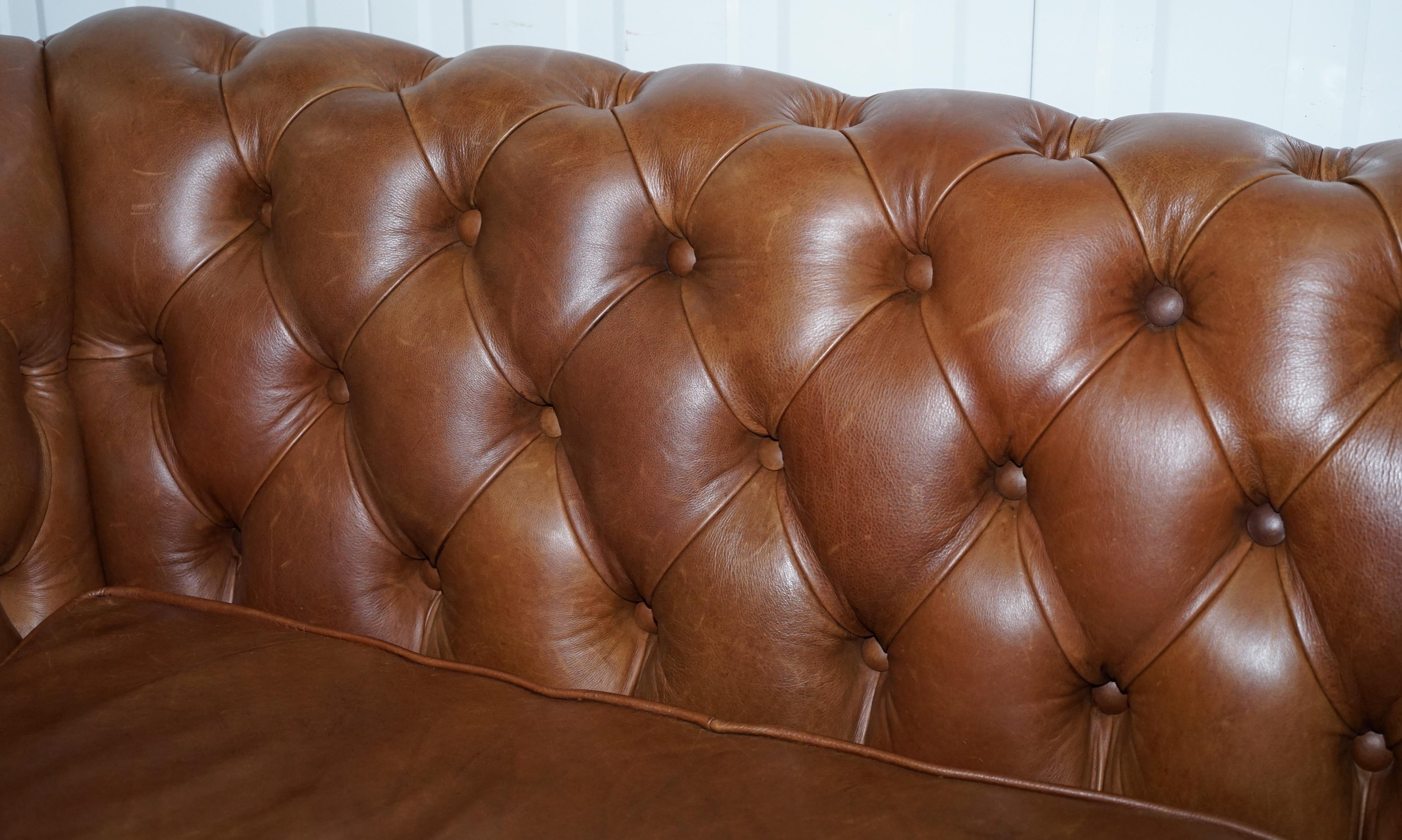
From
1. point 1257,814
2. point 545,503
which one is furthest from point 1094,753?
point 545,503

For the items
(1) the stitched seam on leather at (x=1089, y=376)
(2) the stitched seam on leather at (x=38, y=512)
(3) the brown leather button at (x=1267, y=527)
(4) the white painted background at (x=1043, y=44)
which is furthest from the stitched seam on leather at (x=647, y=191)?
(2) the stitched seam on leather at (x=38, y=512)

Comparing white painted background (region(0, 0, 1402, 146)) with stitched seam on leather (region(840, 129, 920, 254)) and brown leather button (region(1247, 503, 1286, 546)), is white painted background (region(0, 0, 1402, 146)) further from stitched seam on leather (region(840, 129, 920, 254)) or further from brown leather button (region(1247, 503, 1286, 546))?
brown leather button (region(1247, 503, 1286, 546))

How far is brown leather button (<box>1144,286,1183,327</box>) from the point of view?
0.77 m

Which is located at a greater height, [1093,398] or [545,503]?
[1093,398]

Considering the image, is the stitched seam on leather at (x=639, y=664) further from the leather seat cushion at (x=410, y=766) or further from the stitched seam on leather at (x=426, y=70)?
the stitched seam on leather at (x=426, y=70)

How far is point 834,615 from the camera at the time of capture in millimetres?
856

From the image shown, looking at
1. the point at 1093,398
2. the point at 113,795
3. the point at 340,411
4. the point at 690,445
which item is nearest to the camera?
the point at 113,795

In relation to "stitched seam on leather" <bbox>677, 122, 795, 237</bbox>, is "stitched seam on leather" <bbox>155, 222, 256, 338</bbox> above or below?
below

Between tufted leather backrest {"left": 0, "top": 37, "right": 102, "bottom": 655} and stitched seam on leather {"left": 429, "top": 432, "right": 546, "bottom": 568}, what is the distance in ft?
1.40

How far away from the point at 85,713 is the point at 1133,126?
38.9 inches

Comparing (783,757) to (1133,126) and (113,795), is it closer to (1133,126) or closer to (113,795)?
(113,795)

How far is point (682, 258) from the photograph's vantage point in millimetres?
905

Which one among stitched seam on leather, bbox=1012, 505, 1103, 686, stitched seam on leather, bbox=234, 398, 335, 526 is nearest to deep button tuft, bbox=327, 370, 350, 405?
stitched seam on leather, bbox=234, 398, 335, 526

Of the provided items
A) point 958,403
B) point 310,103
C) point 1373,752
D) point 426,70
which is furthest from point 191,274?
point 1373,752
